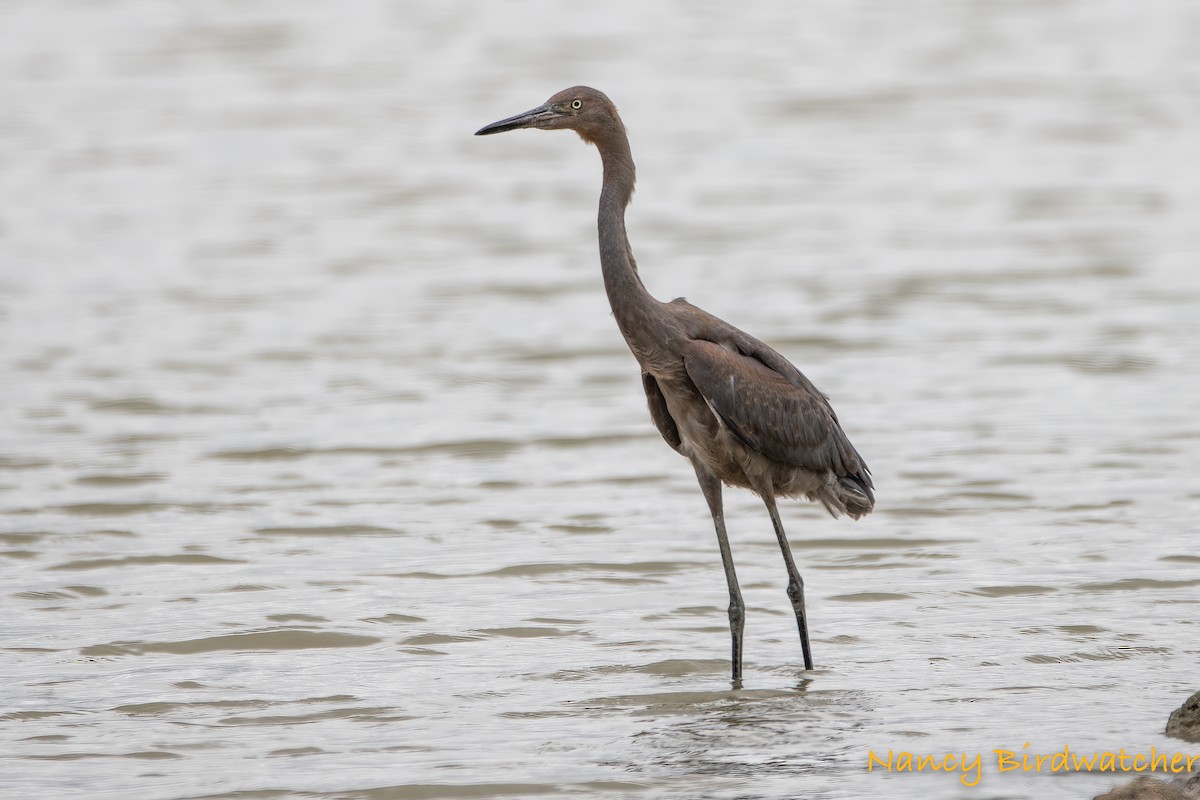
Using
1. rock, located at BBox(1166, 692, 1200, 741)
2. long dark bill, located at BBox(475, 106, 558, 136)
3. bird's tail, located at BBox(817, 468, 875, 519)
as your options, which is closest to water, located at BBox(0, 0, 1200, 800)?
rock, located at BBox(1166, 692, 1200, 741)

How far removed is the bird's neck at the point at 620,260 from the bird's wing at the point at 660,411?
9.1 inches

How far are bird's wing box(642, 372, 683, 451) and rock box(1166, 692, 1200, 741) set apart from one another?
8.38 feet

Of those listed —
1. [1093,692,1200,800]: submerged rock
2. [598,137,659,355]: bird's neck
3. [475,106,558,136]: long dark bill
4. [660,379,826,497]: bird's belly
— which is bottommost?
[1093,692,1200,800]: submerged rock

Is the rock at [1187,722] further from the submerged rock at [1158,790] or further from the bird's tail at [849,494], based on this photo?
the bird's tail at [849,494]

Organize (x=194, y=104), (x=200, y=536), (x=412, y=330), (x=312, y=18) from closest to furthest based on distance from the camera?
1. (x=200, y=536)
2. (x=412, y=330)
3. (x=194, y=104)
4. (x=312, y=18)

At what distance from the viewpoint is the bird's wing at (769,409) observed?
26.4 feet

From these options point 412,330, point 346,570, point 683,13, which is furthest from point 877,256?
point 683,13

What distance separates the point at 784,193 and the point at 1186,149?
19.0ft

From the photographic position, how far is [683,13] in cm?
3444

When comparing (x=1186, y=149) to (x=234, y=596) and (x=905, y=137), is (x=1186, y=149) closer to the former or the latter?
(x=905, y=137)

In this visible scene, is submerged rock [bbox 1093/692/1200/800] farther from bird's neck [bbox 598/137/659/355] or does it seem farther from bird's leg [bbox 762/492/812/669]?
bird's neck [bbox 598/137/659/355]

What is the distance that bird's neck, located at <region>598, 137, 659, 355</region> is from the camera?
8.02 metres

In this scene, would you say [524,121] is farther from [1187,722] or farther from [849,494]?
[1187,722]

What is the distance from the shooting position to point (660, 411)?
8352mm
